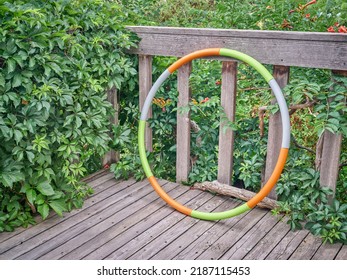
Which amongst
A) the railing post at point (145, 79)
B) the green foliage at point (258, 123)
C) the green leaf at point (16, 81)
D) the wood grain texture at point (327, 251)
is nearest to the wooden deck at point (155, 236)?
the wood grain texture at point (327, 251)

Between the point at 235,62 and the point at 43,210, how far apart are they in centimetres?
141

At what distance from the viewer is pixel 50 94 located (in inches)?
97.9

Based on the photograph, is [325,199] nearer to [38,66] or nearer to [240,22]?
[240,22]

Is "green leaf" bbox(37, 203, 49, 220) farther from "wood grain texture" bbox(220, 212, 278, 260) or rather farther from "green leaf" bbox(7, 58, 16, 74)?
"wood grain texture" bbox(220, 212, 278, 260)

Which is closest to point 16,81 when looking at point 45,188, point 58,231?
point 45,188

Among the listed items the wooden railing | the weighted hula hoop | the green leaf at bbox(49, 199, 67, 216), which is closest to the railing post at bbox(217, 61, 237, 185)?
the wooden railing

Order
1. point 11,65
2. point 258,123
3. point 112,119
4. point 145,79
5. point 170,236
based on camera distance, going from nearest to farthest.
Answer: point 11,65
point 170,236
point 258,123
point 145,79
point 112,119

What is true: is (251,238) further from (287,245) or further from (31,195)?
(31,195)

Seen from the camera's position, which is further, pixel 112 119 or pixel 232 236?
pixel 112 119

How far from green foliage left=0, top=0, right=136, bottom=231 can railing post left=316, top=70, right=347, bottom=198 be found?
4.24 feet

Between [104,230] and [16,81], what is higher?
[16,81]

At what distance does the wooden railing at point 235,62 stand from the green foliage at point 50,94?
0.74ft

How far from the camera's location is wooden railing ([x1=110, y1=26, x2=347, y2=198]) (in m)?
2.36

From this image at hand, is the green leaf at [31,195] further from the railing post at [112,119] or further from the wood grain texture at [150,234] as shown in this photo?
the railing post at [112,119]
